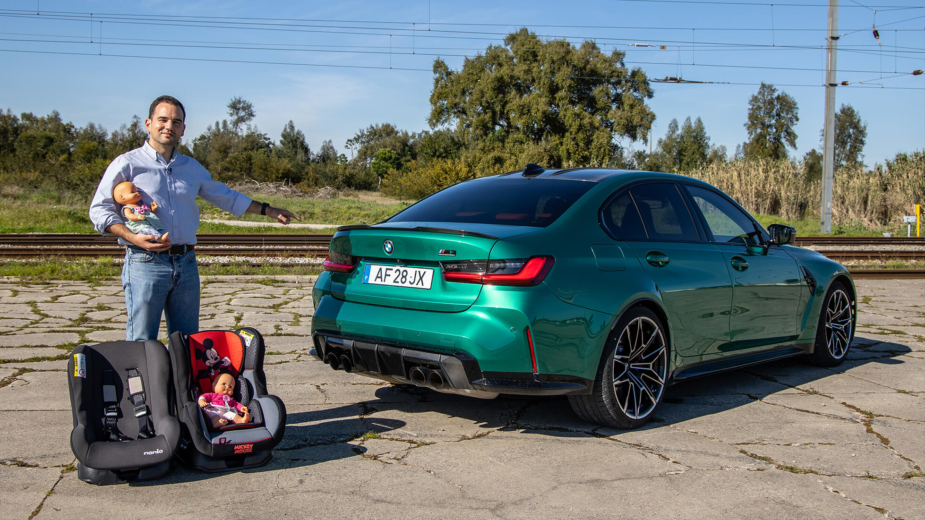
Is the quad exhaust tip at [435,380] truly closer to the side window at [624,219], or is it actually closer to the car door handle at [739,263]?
the side window at [624,219]

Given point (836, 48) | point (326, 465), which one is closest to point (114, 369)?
point (326, 465)

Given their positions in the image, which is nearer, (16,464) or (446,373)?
(16,464)

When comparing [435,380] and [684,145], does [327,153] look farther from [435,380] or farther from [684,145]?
[435,380]

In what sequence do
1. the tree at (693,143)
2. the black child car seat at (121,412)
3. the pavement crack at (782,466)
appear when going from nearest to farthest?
the black child car seat at (121,412) → the pavement crack at (782,466) → the tree at (693,143)

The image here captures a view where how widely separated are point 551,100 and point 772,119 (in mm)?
39987

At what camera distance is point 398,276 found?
154 inches

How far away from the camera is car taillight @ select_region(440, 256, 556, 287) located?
3590 millimetres

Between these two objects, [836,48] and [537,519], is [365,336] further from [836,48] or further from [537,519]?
[836,48]

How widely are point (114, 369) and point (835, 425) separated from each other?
155 inches

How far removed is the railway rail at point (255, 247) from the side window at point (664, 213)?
9859 mm

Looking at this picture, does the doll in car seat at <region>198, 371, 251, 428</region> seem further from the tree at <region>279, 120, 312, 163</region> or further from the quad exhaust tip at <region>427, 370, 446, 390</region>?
the tree at <region>279, 120, 312, 163</region>

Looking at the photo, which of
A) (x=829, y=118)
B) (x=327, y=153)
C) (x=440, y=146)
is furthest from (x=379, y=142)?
(x=829, y=118)

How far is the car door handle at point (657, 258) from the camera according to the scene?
427cm

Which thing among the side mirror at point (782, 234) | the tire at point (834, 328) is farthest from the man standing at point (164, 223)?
the tire at point (834, 328)
